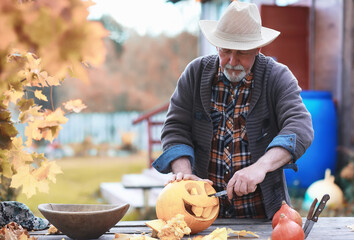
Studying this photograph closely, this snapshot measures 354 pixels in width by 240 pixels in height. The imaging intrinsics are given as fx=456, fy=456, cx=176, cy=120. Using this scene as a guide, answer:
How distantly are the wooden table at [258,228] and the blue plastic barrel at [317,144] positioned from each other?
12.3ft

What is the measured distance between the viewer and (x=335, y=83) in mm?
5953

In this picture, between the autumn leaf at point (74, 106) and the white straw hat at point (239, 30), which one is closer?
the autumn leaf at point (74, 106)

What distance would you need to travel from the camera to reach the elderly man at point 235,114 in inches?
81.2

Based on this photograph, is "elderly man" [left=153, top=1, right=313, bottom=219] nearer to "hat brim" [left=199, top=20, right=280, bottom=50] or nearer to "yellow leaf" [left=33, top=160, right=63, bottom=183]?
"hat brim" [left=199, top=20, right=280, bottom=50]

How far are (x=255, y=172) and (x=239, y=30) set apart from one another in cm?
67

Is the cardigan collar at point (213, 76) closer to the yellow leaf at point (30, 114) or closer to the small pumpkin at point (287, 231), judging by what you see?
the small pumpkin at point (287, 231)

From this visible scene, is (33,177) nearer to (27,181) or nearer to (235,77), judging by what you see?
(27,181)

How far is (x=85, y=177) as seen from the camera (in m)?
9.96

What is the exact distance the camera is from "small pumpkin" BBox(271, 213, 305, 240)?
151 cm

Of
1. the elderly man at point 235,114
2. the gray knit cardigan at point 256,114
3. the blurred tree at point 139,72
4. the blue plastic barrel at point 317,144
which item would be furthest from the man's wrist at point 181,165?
the blurred tree at point 139,72

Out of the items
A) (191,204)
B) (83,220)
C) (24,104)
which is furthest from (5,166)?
(191,204)

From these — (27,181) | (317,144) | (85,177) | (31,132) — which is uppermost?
(31,132)

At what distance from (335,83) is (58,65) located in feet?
18.5

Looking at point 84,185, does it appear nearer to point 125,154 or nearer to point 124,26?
point 125,154
